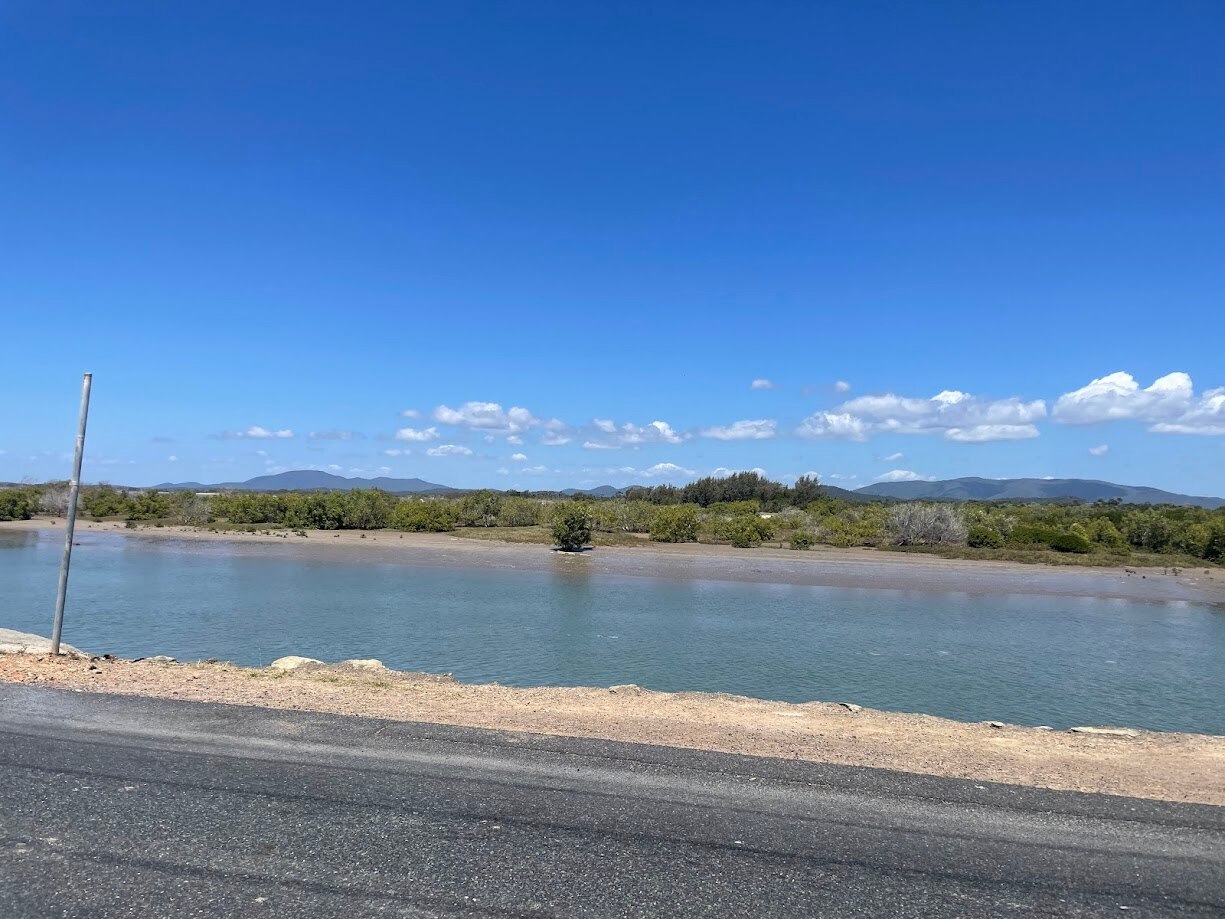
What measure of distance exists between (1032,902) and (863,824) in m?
1.48

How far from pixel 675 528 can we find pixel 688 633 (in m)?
52.4

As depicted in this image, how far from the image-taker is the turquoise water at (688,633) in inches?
839

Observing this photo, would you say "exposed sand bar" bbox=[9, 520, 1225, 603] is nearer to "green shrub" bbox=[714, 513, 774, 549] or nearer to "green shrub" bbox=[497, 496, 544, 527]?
"green shrub" bbox=[714, 513, 774, 549]

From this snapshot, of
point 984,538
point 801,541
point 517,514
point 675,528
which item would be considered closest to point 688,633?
point 801,541

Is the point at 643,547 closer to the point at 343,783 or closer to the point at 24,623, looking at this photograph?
the point at 24,623

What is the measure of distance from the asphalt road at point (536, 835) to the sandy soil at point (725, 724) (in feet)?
3.50

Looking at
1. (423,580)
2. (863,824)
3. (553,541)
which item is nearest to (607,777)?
(863,824)

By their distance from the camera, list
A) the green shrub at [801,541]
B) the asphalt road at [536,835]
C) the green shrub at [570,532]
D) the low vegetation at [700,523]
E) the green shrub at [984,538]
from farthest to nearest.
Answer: the green shrub at [984,538], the green shrub at [801,541], the low vegetation at [700,523], the green shrub at [570,532], the asphalt road at [536,835]

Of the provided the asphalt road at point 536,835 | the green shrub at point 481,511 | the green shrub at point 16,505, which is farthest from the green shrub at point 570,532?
the green shrub at point 16,505

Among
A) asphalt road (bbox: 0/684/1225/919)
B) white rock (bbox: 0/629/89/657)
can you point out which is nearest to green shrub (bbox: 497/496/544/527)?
white rock (bbox: 0/629/89/657)

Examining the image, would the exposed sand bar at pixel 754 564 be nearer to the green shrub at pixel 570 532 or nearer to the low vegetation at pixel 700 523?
the green shrub at pixel 570 532

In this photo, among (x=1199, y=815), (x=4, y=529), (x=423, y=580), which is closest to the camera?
(x=1199, y=815)

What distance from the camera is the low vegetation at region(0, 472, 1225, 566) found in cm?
7419

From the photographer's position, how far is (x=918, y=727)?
12.1 meters
